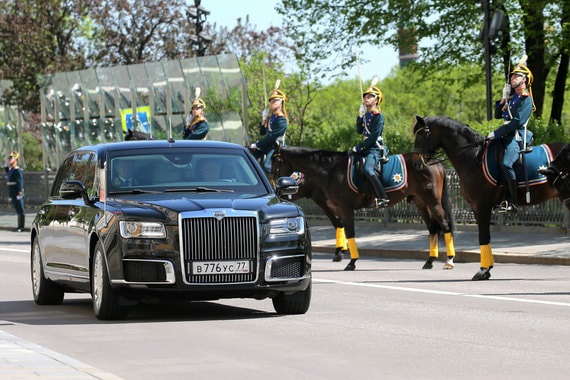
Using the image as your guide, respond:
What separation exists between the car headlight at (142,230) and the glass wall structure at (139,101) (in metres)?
27.6

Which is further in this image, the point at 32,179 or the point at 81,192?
the point at 32,179

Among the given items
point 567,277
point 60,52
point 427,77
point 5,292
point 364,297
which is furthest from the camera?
point 60,52

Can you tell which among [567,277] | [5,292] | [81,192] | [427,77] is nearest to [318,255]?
[567,277]

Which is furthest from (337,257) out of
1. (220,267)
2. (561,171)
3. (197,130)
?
(220,267)

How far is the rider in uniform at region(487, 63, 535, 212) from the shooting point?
64.9 ft

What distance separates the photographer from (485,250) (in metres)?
19.7

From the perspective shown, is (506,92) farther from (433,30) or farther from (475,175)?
(433,30)

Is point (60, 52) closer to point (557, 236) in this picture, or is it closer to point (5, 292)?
point (557, 236)

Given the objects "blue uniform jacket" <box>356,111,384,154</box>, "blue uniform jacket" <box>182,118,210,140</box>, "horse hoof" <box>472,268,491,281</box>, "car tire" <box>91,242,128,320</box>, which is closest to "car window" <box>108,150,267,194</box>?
"car tire" <box>91,242,128,320</box>

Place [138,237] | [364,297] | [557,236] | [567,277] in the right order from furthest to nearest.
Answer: [557,236] → [567,277] → [364,297] → [138,237]

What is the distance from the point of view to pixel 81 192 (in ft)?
49.4

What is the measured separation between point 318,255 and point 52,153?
2689 centimetres

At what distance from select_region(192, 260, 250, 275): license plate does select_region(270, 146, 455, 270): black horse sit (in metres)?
9.09

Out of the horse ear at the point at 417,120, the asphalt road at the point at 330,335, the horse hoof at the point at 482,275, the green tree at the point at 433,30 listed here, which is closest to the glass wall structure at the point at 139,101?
the green tree at the point at 433,30
